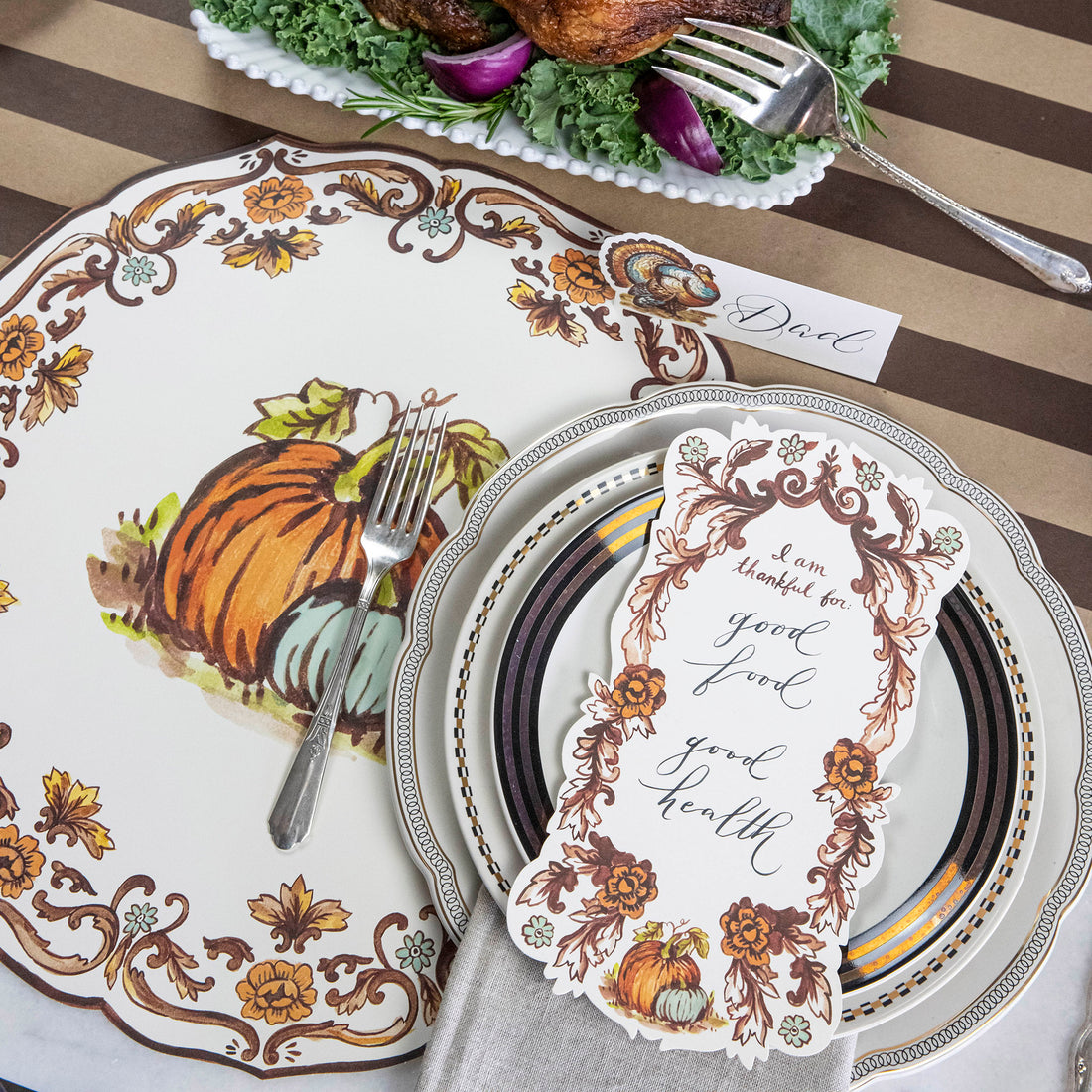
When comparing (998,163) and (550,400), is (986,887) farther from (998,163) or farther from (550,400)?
(998,163)

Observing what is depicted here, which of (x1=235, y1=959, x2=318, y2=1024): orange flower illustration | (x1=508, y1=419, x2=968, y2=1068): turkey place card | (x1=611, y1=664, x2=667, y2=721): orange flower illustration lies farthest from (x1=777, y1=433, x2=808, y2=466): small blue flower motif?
(x1=235, y1=959, x2=318, y2=1024): orange flower illustration

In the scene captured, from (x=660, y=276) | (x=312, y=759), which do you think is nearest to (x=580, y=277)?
(x=660, y=276)

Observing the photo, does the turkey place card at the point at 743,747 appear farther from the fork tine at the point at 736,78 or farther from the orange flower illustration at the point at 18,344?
the orange flower illustration at the point at 18,344

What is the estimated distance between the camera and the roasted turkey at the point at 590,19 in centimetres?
71

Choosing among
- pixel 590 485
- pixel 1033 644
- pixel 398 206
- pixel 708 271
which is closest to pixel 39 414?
pixel 398 206

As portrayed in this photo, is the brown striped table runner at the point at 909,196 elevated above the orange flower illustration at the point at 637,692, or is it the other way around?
the brown striped table runner at the point at 909,196

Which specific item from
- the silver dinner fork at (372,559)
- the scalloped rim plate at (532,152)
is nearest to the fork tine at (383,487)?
the silver dinner fork at (372,559)

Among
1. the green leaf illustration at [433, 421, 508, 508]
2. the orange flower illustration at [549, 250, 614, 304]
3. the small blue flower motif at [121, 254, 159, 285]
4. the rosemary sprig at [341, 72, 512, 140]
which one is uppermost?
the rosemary sprig at [341, 72, 512, 140]

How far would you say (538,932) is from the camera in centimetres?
67

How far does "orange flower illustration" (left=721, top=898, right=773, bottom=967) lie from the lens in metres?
0.68

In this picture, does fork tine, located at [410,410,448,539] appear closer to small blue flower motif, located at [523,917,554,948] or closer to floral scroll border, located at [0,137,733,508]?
floral scroll border, located at [0,137,733,508]

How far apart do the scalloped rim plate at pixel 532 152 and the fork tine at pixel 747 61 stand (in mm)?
70

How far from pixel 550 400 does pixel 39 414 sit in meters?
0.49

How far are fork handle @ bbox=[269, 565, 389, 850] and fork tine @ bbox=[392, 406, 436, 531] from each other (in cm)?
6
